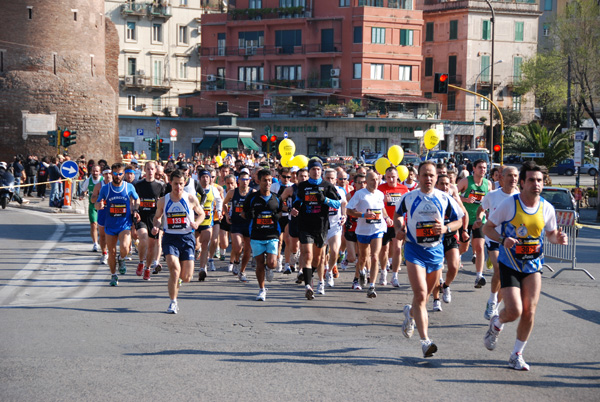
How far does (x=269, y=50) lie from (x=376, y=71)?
996 centimetres

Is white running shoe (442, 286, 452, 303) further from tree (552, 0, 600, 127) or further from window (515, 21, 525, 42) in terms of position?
window (515, 21, 525, 42)

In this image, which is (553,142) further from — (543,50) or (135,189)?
(543,50)

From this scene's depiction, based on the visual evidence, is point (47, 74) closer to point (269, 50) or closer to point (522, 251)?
point (269, 50)

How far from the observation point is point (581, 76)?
56.4 metres

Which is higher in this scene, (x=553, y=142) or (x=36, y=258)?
(x=553, y=142)

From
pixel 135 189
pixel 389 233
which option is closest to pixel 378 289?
pixel 389 233

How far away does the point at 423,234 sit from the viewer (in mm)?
7863

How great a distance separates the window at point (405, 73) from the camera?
6710 cm

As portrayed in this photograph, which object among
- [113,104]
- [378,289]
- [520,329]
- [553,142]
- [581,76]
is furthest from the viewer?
[581,76]

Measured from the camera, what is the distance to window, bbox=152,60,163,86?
75562 millimetres

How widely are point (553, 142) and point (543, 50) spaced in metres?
43.7

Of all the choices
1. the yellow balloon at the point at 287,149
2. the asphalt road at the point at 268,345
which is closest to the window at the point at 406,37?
the yellow balloon at the point at 287,149

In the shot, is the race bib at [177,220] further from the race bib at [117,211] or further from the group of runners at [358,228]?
the race bib at [117,211]

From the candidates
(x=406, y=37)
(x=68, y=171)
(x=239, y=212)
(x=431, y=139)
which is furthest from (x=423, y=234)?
(x=406, y=37)
